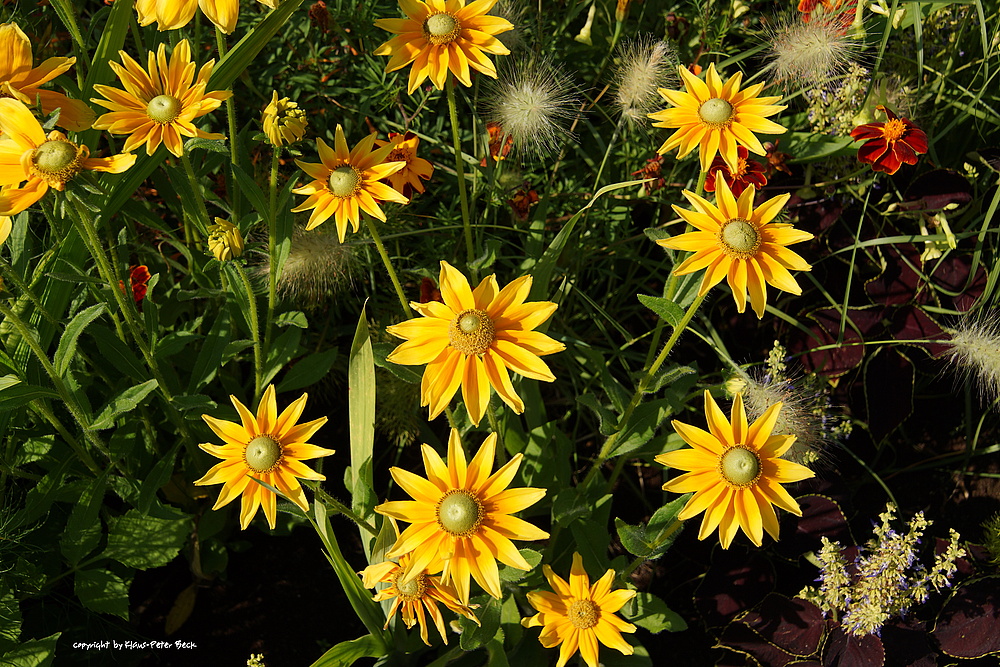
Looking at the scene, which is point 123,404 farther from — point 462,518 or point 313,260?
point 462,518

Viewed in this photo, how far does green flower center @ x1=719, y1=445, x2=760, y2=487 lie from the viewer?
1187mm

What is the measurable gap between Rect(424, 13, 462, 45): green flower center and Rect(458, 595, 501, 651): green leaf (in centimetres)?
112

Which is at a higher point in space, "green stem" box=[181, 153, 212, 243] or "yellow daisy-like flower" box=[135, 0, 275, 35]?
"yellow daisy-like flower" box=[135, 0, 275, 35]

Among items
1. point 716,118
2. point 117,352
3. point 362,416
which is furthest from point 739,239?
point 117,352

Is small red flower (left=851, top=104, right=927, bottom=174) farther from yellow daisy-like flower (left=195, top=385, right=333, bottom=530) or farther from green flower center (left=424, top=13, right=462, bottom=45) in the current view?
yellow daisy-like flower (left=195, top=385, right=333, bottom=530)

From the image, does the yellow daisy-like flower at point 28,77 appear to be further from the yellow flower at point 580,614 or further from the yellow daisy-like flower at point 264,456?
the yellow flower at point 580,614

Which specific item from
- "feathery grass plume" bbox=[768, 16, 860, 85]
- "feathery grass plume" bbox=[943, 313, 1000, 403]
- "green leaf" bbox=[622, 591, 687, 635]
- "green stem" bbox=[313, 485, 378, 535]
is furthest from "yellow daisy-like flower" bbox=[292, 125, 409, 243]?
"feathery grass plume" bbox=[943, 313, 1000, 403]

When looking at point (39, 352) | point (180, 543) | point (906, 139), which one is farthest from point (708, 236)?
point (180, 543)

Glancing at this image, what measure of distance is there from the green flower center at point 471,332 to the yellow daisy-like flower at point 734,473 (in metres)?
0.34

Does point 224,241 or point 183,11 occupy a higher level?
point 183,11

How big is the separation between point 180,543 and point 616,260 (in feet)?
4.98

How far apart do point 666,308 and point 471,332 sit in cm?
38

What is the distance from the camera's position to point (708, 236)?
1.26 metres

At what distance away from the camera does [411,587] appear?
1.35 metres
